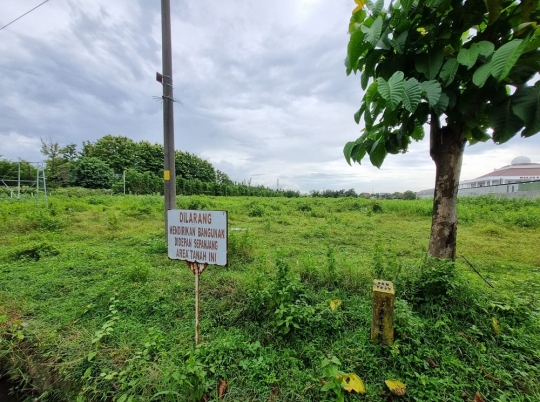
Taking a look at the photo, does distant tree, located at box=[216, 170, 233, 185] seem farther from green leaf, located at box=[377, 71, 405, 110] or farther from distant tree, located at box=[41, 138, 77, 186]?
green leaf, located at box=[377, 71, 405, 110]

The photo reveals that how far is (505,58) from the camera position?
967 mm

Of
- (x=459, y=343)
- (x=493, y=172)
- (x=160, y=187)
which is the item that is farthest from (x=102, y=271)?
(x=493, y=172)

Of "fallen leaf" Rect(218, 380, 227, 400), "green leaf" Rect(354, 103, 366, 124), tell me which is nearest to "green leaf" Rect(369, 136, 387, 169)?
"green leaf" Rect(354, 103, 366, 124)

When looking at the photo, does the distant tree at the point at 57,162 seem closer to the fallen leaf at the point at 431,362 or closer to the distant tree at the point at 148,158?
the distant tree at the point at 148,158

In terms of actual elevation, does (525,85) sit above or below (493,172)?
below

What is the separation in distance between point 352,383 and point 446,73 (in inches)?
70.8

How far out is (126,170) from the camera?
2389 centimetres

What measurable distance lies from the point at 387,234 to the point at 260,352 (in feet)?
16.4

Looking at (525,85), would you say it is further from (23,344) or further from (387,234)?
(387,234)

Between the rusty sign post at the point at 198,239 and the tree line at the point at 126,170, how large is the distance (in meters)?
22.8

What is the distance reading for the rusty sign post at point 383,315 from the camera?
158cm

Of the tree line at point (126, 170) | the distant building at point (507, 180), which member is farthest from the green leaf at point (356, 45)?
the tree line at point (126, 170)

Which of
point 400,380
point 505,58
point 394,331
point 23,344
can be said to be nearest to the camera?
point 505,58

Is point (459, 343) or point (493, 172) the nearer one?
point (459, 343)
